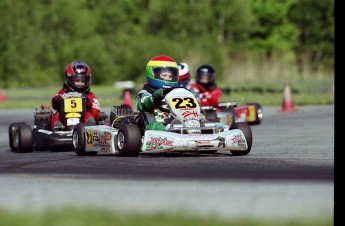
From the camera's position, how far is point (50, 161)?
1120 cm

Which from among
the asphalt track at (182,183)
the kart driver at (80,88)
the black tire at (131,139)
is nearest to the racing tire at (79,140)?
the asphalt track at (182,183)

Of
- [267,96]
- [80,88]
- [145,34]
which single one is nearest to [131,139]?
[80,88]

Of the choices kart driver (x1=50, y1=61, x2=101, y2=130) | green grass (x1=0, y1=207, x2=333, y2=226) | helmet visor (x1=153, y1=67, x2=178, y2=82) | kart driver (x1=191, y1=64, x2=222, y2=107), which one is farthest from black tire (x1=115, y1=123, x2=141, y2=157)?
kart driver (x1=191, y1=64, x2=222, y2=107)

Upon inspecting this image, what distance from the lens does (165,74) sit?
12.1 metres

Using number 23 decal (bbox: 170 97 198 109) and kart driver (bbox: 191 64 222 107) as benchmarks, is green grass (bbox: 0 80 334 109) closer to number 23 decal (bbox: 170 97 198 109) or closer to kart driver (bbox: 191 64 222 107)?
kart driver (bbox: 191 64 222 107)

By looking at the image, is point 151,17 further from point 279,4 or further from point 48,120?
point 48,120

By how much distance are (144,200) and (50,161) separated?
3.69 meters

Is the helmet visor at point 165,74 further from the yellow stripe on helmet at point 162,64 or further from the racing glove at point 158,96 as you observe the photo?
the racing glove at point 158,96

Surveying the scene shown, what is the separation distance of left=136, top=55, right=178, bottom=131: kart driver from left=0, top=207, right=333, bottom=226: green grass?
4403 millimetres

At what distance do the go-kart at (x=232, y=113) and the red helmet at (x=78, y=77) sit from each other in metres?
2.78

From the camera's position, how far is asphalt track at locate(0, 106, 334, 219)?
24.2 feet

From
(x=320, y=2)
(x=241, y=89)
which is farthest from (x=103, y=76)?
(x=241, y=89)

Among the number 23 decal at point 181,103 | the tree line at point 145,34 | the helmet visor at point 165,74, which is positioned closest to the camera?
the number 23 decal at point 181,103

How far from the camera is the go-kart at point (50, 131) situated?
13.6 metres
